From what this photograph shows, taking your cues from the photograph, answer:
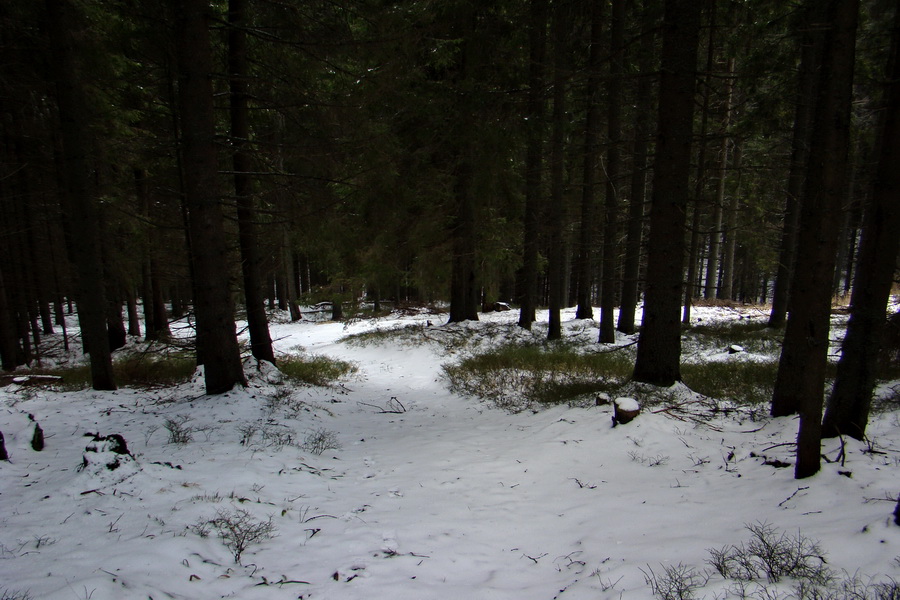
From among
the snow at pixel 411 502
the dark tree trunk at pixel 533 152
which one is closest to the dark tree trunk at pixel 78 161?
the snow at pixel 411 502

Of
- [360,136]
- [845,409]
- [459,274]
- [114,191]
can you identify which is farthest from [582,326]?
[114,191]

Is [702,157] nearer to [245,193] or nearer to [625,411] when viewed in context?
[625,411]

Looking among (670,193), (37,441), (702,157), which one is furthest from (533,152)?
(37,441)

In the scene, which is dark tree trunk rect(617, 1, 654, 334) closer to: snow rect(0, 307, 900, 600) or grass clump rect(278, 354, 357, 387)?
snow rect(0, 307, 900, 600)

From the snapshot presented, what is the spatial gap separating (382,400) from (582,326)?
29.3 feet

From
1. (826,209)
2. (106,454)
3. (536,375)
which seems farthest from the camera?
(536,375)

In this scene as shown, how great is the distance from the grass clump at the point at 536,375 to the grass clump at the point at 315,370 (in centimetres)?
284

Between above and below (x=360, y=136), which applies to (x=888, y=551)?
below

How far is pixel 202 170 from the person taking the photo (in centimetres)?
627

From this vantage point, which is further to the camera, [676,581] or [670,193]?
[670,193]

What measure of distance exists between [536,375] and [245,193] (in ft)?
23.2

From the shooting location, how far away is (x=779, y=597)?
2.31 meters

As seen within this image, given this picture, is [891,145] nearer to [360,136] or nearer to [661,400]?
[661,400]

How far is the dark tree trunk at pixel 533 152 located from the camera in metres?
12.0
